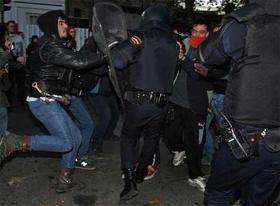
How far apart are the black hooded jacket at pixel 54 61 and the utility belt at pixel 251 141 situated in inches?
79.0

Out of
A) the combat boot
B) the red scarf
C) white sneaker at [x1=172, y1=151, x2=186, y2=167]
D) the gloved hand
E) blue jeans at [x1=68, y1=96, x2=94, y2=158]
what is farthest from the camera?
white sneaker at [x1=172, y1=151, x2=186, y2=167]

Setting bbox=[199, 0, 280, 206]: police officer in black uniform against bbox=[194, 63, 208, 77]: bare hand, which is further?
bbox=[194, 63, 208, 77]: bare hand

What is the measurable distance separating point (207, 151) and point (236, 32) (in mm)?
3470

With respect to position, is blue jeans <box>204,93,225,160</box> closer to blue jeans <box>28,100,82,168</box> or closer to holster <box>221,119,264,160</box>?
blue jeans <box>28,100,82,168</box>

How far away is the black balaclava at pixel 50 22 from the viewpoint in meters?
5.04

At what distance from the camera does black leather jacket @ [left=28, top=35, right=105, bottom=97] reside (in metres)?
4.80

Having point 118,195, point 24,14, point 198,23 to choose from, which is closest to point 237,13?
point 198,23

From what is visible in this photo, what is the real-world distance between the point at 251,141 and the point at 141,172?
2.53m

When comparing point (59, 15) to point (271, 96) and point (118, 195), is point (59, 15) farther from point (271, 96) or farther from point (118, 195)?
point (271, 96)

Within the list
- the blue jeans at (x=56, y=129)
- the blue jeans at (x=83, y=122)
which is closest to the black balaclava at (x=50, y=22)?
the blue jeans at (x=56, y=129)

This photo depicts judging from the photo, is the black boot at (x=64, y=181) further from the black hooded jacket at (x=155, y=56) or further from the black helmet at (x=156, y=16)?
the black helmet at (x=156, y=16)

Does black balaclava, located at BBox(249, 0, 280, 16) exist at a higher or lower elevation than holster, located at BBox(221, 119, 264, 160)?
higher

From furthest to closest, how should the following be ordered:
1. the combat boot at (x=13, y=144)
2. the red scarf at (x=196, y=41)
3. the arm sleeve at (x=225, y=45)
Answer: the red scarf at (x=196, y=41) < the combat boot at (x=13, y=144) < the arm sleeve at (x=225, y=45)

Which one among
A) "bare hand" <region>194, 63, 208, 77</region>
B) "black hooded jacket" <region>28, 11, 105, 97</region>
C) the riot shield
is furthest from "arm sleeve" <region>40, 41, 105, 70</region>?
"bare hand" <region>194, 63, 208, 77</region>
